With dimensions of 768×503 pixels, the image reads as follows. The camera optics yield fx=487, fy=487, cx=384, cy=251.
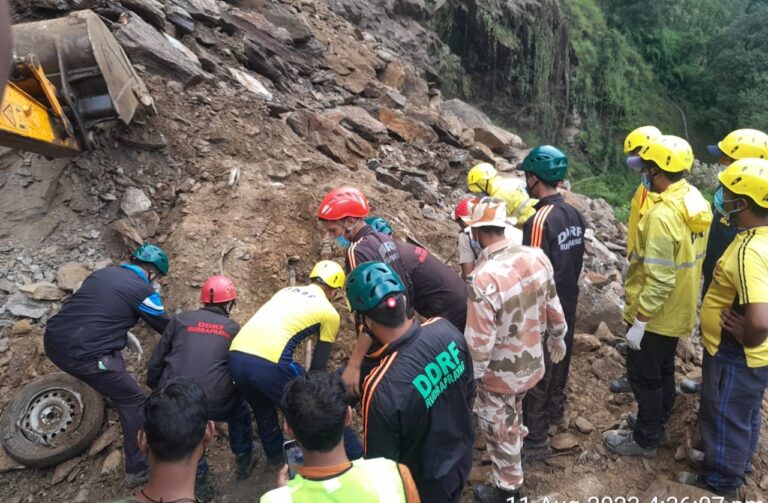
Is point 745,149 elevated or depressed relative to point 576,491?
elevated

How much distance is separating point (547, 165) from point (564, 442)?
2.21 meters

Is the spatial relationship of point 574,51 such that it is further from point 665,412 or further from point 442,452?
point 442,452

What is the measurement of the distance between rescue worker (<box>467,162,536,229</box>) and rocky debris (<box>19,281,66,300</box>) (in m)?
4.31

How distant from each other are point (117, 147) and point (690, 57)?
29070 mm

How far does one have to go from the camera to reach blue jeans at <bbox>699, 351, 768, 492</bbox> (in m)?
2.95

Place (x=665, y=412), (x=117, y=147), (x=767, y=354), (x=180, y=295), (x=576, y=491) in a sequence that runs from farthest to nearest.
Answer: (x=117, y=147), (x=180, y=295), (x=665, y=412), (x=576, y=491), (x=767, y=354)

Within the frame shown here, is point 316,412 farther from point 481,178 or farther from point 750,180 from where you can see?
point 481,178

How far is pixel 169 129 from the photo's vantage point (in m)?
6.21

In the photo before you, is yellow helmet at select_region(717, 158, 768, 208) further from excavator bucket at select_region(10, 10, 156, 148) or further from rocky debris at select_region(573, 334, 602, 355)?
excavator bucket at select_region(10, 10, 156, 148)

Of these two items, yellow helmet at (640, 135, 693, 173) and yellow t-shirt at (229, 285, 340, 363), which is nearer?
yellow t-shirt at (229, 285, 340, 363)

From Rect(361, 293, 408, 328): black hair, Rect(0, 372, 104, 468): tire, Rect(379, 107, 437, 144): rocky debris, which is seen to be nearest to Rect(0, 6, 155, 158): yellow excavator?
Rect(0, 372, 104, 468): tire

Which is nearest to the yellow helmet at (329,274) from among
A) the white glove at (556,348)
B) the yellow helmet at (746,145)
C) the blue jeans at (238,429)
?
the blue jeans at (238,429)

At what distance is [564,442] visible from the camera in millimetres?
3916

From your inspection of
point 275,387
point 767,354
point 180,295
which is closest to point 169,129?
point 180,295
